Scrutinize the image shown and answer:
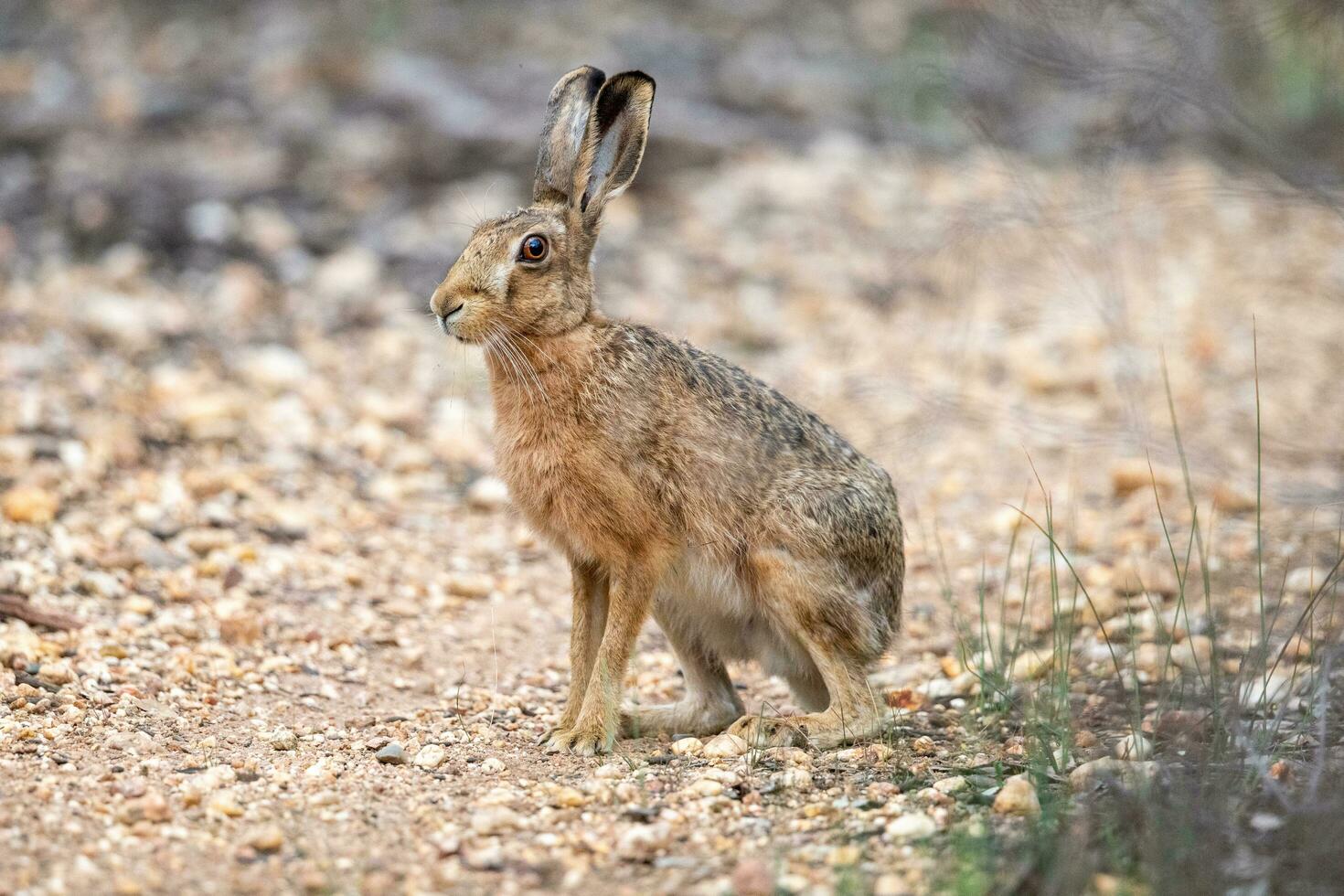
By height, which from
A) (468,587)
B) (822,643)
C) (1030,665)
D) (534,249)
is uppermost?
(534,249)

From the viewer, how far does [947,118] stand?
11750mm

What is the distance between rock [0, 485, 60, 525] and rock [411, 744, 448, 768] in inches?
107

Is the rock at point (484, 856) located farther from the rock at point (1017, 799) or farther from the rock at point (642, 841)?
the rock at point (1017, 799)

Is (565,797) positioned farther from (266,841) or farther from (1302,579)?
(1302,579)

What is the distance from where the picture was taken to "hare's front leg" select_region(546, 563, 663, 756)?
15.5 ft

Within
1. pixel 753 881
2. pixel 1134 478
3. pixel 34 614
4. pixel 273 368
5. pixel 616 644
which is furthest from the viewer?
pixel 273 368

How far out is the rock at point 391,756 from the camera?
14.5ft

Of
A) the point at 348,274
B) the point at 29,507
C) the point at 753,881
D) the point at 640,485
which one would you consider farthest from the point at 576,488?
the point at 348,274

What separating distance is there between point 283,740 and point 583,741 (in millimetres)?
954

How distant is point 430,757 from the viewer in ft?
14.6

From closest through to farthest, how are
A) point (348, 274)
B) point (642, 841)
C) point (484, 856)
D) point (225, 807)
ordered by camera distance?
point (484, 856), point (642, 841), point (225, 807), point (348, 274)

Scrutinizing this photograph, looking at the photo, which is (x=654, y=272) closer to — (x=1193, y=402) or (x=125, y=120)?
(x=1193, y=402)

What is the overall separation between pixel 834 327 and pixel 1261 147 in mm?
5164

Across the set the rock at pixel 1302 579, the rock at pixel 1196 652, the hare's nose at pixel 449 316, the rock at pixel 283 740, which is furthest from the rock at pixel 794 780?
the rock at pixel 1302 579
